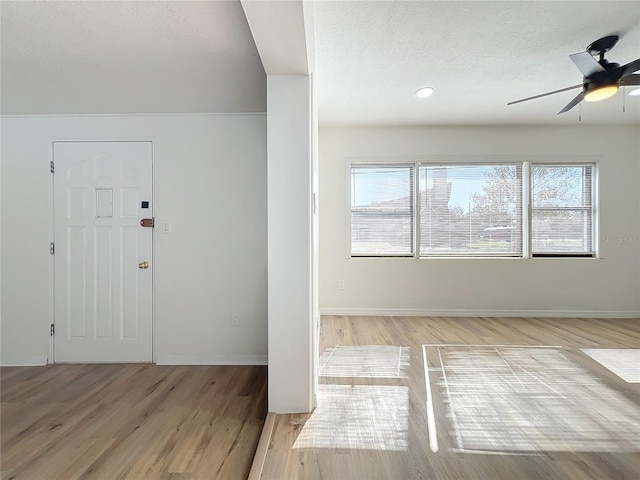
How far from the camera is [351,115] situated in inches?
159

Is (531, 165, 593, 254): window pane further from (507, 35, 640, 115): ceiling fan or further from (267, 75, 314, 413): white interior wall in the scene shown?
(267, 75, 314, 413): white interior wall

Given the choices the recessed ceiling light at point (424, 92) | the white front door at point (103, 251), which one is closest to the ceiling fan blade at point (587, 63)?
the recessed ceiling light at point (424, 92)

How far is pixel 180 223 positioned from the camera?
318cm

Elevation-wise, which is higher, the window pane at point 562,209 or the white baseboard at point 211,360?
the window pane at point 562,209

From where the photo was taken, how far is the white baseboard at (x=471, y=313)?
445cm

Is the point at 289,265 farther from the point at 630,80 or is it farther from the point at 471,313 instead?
the point at 471,313

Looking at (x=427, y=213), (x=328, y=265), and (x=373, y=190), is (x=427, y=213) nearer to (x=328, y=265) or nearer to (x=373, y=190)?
(x=373, y=190)

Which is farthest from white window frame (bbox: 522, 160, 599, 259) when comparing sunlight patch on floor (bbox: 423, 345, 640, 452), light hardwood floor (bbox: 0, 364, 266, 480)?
light hardwood floor (bbox: 0, 364, 266, 480)

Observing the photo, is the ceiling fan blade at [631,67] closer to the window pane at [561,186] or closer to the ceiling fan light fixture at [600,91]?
the ceiling fan light fixture at [600,91]

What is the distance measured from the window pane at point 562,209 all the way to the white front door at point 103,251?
190 inches

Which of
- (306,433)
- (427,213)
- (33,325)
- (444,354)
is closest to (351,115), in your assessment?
(427,213)

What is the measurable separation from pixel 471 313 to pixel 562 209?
6.24 ft

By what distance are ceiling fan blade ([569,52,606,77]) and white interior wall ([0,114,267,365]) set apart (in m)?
2.50

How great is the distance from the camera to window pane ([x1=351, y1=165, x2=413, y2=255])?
4605mm
